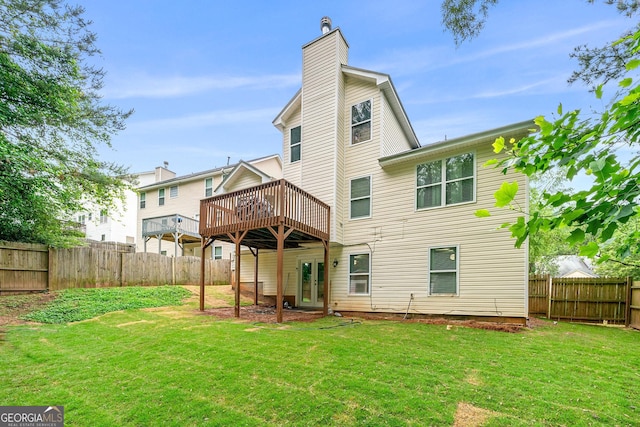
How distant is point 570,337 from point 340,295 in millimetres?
6337

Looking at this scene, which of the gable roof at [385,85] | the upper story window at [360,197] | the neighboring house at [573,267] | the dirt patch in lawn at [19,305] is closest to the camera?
the dirt patch in lawn at [19,305]

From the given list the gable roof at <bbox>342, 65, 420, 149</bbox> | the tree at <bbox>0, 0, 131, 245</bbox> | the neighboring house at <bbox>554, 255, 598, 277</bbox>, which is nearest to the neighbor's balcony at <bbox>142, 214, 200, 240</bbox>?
the tree at <bbox>0, 0, 131, 245</bbox>

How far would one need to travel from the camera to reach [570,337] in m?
7.34

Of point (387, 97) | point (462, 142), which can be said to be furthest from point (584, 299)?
point (387, 97)

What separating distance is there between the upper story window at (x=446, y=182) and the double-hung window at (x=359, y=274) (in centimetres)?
260

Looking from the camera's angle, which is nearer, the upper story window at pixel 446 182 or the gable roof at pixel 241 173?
the upper story window at pixel 446 182

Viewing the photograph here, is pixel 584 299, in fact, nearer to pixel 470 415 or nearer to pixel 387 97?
pixel 387 97

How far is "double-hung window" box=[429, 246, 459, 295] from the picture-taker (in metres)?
9.17

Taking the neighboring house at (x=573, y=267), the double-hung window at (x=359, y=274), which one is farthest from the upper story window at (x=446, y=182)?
the neighboring house at (x=573, y=267)

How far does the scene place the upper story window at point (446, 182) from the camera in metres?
9.26

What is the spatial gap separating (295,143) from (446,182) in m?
6.06

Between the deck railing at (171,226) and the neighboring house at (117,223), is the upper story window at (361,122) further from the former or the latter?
the neighboring house at (117,223)

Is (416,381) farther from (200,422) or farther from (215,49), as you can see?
(215,49)

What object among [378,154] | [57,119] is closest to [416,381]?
[378,154]
